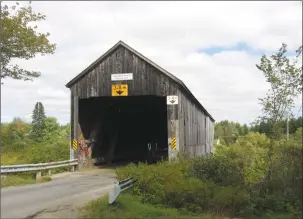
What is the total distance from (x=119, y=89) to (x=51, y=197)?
11.2m

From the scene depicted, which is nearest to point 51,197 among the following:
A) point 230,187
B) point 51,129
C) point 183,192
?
point 183,192

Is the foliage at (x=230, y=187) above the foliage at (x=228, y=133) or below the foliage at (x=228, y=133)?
below

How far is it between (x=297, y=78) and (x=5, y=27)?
15540 mm

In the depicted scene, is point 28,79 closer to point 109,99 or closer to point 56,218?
point 109,99

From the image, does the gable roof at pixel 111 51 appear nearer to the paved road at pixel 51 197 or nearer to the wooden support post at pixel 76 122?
the wooden support post at pixel 76 122

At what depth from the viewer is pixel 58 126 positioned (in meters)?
35.1

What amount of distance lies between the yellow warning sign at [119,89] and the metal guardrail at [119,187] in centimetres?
1061

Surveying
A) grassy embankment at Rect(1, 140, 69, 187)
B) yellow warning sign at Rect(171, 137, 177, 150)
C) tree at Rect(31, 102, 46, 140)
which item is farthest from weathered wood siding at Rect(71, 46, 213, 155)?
tree at Rect(31, 102, 46, 140)

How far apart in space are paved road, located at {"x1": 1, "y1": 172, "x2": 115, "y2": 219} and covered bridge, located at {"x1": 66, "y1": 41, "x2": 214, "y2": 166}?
20.6 feet

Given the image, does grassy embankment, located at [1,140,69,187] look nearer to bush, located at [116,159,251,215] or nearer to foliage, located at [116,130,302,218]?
bush, located at [116,159,251,215]

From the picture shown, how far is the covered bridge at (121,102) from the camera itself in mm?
21906

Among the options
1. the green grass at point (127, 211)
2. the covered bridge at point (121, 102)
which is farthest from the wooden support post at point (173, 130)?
the green grass at point (127, 211)

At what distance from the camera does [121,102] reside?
28.0 m

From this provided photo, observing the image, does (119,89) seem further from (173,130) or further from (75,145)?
(75,145)
